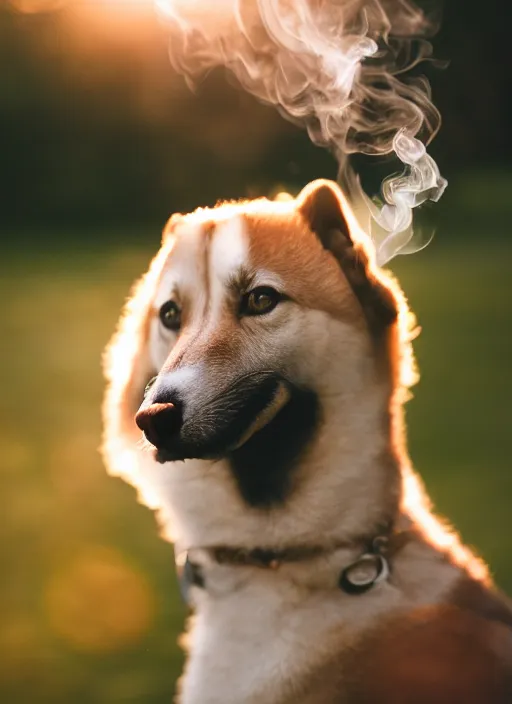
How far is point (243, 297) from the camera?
1.68 meters

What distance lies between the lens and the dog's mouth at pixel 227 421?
155 centimetres

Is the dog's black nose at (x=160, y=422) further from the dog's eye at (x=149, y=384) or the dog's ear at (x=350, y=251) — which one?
the dog's ear at (x=350, y=251)

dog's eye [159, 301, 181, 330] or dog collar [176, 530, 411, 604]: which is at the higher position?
dog's eye [159, 301, 181, 330]

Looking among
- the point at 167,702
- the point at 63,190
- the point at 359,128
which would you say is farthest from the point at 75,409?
the point at 359,128

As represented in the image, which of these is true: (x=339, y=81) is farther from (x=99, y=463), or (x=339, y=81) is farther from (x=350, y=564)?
(x=99, y=463)

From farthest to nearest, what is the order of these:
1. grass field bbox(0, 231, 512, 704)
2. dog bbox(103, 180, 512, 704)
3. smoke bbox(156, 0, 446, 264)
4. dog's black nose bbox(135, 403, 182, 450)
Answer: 1. grass field bbox(0, 231, 512, 704)
2. smoke bbox(156, 0, 446, 264)
3. dog bbox(103, 180, 512, 704)
4. dog's black nose bbox(135, 403, 182, 450)

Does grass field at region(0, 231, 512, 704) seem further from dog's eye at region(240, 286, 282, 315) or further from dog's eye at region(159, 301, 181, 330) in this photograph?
dog's eye at region(240, 286, 282, 315)

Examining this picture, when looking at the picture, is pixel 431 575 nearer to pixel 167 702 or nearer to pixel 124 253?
pixel 167 702

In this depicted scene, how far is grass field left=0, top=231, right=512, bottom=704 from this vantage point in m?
2.74

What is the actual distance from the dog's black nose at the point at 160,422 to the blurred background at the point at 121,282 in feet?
3.17

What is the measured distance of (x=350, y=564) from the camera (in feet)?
5.67

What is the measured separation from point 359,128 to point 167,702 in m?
1.47

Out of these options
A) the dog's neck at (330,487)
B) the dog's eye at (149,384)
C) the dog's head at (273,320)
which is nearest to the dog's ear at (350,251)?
the dog's head at (273,320)

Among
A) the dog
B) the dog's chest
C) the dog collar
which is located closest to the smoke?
the dog
